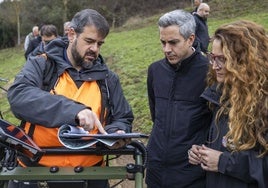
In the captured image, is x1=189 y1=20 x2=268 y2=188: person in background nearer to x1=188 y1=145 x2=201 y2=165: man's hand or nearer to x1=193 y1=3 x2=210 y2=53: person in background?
x1=188 y1=145 x2=201 y2=165: man's hand

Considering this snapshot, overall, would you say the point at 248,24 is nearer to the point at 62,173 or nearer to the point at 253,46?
the point at 253,46

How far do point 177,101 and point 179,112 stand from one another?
77mm

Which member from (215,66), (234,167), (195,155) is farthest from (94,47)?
(234,167)

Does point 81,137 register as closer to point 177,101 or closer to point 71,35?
point 71,35

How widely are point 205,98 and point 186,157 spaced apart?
0.48 m

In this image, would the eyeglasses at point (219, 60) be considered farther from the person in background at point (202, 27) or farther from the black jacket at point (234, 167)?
the person in background at point (202, 27)

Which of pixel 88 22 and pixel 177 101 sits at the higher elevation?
pixel 88 22

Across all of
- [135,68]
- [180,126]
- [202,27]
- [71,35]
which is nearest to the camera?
[71,35]

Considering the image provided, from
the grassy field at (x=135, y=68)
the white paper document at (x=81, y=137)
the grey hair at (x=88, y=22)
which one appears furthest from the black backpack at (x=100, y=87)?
the grassy field at (x=135, y=68)

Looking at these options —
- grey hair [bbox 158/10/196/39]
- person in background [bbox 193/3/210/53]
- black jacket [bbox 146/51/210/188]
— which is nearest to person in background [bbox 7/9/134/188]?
black jacket [bbox 146/51/210/188]

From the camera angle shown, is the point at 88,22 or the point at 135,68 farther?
the point at 135,68

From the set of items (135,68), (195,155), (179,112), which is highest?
(179,112)

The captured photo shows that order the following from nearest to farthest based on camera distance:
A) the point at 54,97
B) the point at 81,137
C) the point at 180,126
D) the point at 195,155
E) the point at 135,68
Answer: the point at 81,137 → the point at 54,97 → the point at 195,155 → the point at 180,126 → the point at 135,68

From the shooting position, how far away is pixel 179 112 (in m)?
3.04
